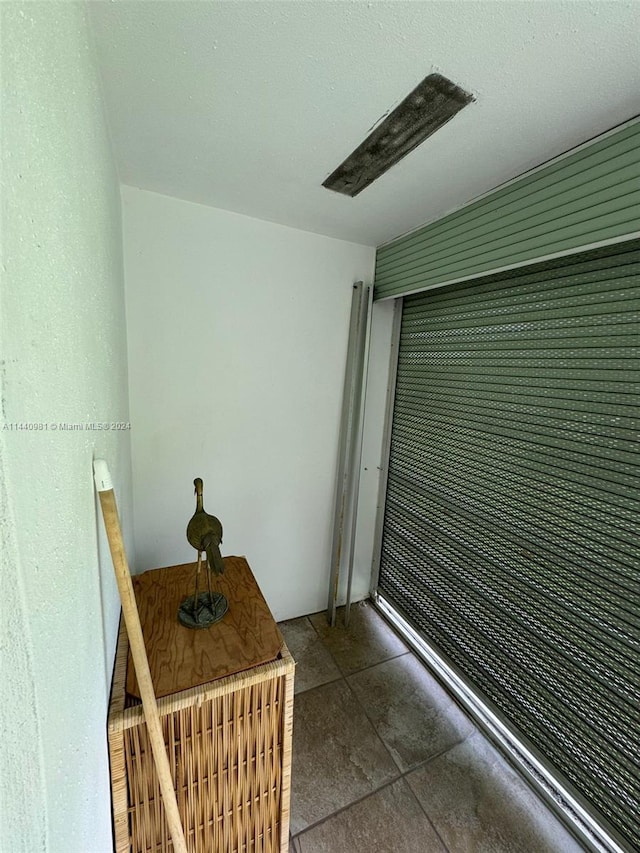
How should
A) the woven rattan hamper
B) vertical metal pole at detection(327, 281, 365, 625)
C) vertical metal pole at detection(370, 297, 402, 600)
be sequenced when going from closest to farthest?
the woven rattan hamper → vertical metal pole at detection(327, 281, 365, 625) → vertical metal pole at detection(370, 297, 402, 600)

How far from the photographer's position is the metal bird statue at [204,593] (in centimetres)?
116

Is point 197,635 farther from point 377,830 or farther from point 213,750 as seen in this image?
point 377,830

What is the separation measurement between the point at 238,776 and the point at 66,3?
6.11ft

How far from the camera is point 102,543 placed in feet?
2.85

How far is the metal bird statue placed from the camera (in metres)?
1.16

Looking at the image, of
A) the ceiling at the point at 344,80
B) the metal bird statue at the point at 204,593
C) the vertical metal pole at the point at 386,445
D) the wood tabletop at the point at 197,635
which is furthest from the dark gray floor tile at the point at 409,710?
the ceiling at the point at 344,80

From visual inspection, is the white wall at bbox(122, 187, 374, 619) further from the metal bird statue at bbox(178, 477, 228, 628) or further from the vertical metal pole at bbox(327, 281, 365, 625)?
the metal bird statue at bbox(178, 477, 228, 628)

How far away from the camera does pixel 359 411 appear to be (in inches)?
89.4

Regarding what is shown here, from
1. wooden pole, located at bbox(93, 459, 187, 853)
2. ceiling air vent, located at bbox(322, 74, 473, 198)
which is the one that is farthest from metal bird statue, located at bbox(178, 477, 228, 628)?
ceiling air vent, located at bbox(322, 74, 473, 198)

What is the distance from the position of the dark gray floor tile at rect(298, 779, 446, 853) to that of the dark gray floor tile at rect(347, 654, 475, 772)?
16 cm

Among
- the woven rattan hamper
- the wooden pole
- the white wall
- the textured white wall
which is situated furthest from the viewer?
the white wall

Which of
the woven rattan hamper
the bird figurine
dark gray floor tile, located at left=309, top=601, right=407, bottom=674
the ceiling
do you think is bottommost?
dark gray floor tile, located at left=309, top=601, right=407, bottom=674

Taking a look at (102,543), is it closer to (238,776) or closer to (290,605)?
(238,776)

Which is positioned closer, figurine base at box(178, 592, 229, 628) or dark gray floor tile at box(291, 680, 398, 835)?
figurine base at box(178, 592, 229, 628)
